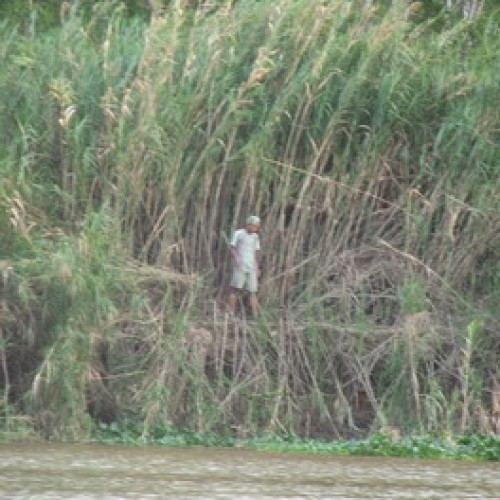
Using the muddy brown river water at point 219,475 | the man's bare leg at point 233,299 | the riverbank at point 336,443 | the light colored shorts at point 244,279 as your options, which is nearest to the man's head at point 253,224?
the light colored shorts at point 244,279

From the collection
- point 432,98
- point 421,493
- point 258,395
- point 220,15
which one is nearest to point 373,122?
point 432,98

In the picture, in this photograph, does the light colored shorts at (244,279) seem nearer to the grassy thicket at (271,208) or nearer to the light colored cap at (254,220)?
the grassy thicket at (271,208)

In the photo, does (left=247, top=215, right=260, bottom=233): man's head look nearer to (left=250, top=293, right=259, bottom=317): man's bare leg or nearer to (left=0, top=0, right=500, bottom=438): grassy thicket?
(left=0, top=0, right=500, bottom=438): grassy thicket

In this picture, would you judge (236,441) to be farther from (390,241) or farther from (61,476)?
(61,476)

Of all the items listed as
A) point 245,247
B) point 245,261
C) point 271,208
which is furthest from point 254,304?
point 271,208

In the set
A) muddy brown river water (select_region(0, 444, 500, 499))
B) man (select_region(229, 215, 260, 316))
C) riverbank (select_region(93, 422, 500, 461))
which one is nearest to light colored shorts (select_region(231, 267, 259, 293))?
man (select_region(229, 215, 260, 316))

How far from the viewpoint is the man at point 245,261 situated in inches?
610

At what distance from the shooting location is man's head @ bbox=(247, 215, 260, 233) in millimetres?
15500

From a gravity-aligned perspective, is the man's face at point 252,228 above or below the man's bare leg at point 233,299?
above

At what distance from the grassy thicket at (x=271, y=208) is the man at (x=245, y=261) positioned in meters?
Result: 0.17

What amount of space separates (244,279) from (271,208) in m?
0.78

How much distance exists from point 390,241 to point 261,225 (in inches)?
43.9

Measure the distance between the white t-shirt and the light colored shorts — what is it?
2.1 inches

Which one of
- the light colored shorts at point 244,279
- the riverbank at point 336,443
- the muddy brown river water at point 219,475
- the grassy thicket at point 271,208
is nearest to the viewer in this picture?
the muddy brown river water at point 219,475
